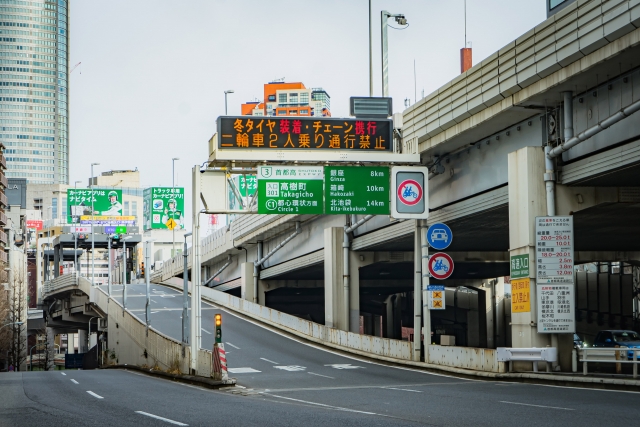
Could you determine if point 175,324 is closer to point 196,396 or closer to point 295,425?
point 196,396

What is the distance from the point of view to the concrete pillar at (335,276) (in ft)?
161

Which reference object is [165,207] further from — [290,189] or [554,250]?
[554,250]

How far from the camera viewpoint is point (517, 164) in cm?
2700

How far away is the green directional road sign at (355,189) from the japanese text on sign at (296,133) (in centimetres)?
107

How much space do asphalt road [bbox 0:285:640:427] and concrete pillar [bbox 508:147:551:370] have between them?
71.6 inches

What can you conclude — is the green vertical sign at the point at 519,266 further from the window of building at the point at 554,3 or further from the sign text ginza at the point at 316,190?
the window of building at the point at 554,3

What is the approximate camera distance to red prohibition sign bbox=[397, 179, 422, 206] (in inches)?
1315

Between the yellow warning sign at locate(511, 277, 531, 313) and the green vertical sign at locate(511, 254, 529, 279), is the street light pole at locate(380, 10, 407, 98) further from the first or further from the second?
the yellow warning sign at locate(511, 277, 531, 313)

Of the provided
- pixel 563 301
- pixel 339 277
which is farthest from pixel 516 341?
pixel 339 277

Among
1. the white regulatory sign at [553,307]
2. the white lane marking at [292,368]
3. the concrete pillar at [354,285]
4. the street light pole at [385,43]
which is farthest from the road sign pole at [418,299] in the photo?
the concrete pillar at [354,285]

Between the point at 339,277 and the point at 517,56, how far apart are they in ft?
84.5

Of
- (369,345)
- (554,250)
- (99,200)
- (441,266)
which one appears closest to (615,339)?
(441,266)

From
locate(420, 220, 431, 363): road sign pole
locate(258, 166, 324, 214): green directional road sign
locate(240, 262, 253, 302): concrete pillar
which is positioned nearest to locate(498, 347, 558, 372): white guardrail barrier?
locate(420, 220, 431, 363): road sign pole

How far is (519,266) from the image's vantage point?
2712 cm
